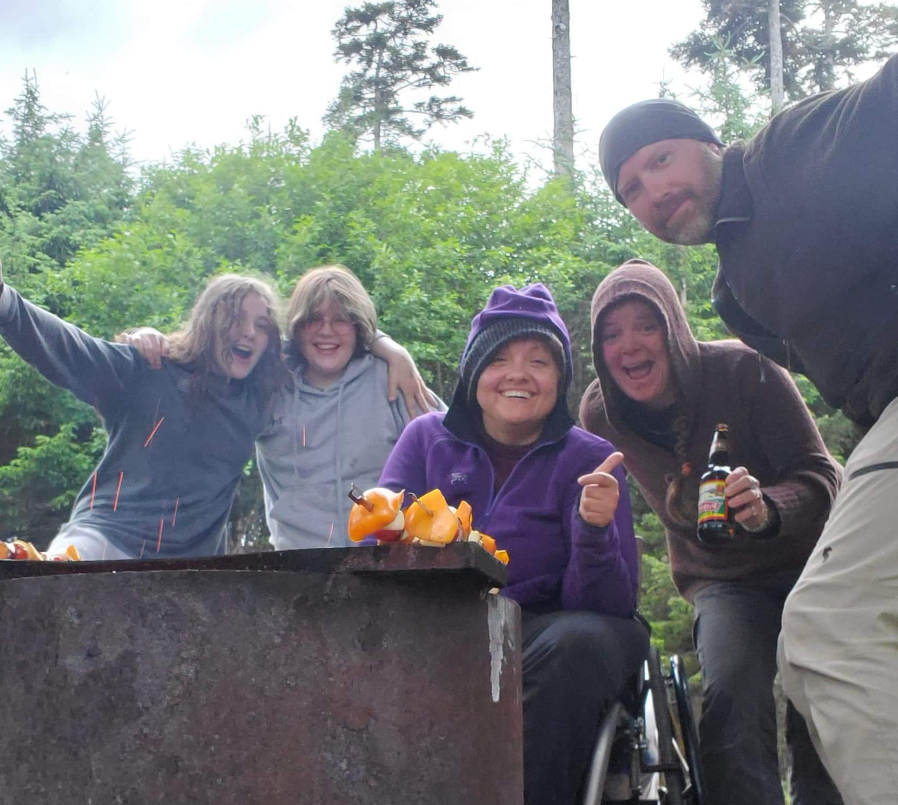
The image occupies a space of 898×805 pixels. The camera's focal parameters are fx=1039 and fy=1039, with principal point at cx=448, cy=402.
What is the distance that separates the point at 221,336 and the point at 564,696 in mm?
1999

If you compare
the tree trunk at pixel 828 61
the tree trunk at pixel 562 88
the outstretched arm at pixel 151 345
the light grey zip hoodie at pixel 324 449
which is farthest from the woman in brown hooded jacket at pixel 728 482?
the tree trunk at pixel 828 61

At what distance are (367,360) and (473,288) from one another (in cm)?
554

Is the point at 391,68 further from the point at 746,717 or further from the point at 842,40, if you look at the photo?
the point at 746,717

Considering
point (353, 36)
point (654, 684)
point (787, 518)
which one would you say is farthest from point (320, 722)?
point (353, 36)

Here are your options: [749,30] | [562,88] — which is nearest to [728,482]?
[562,88]

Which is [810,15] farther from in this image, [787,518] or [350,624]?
[350,624]

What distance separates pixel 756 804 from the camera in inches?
103

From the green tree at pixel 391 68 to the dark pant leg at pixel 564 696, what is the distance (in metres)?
14.0

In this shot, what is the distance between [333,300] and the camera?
3781 millimetres

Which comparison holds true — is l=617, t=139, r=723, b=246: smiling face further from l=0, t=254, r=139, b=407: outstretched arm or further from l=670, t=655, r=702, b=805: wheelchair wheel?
l=0, t=254, r=139, b=407: outstretched arm

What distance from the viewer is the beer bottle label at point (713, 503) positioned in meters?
2.82

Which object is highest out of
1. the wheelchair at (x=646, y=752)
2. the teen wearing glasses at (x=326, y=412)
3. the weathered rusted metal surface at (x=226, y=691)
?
the teen wearing glasses at (x=326, y=412)

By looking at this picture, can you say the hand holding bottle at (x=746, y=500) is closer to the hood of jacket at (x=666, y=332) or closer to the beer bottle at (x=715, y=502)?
the beer bottle at (x=715, y=502)

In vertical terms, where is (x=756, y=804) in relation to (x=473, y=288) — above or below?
below
